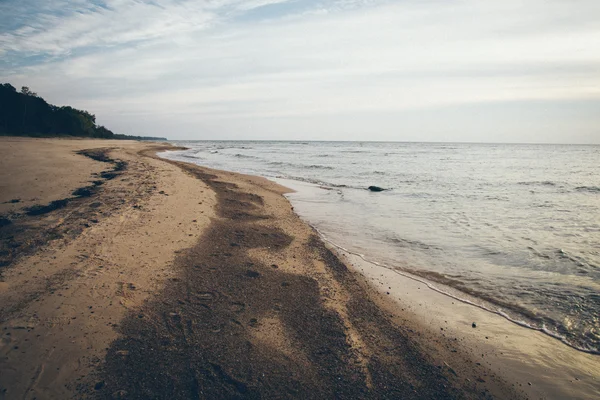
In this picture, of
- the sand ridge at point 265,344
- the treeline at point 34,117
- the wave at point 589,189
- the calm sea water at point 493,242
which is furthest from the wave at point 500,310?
the treeline at point 34,117

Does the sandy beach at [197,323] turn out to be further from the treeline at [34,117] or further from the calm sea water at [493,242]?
the treeline at [34,117]

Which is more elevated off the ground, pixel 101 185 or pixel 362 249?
pixel 101 185

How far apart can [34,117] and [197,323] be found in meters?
63.5

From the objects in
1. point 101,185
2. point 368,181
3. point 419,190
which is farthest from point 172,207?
point 368,181

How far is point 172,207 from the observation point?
1000 cm

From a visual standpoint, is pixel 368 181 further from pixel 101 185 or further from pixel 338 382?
pixel 338 382

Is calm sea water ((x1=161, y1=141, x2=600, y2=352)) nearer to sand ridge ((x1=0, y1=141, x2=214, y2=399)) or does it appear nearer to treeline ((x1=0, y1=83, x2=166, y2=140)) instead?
sand ridge ((x1=0, y1=141, x2=214, y2=399))

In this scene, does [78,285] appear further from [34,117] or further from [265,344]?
[34,117]

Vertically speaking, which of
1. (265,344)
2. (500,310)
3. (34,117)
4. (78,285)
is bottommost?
(500,310)

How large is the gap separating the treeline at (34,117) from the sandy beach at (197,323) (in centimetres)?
5329

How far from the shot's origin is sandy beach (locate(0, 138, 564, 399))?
323cm

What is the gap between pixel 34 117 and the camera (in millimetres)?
49375

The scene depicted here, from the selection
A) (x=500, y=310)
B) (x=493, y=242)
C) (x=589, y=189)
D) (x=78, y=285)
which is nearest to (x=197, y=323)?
(x=78, y=285)

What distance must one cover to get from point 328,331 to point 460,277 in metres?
3.98
